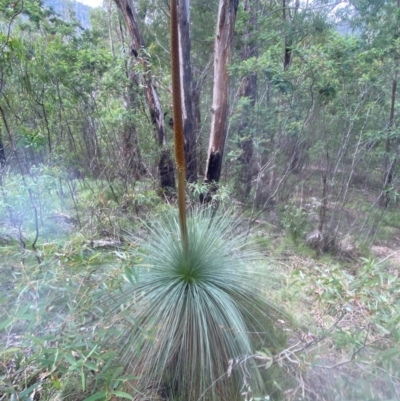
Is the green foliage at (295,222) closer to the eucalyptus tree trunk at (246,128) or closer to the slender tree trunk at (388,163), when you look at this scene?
the eucalyptus tree trunk at (246,128)

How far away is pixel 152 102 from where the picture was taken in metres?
4.07

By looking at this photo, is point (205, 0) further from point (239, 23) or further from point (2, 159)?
point (2, 159)

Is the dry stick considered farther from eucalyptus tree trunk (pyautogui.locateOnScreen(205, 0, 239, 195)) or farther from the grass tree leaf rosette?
eucalyptus tree trunk (pyautogui.locateOnScreen(205, 0, 239, 195))

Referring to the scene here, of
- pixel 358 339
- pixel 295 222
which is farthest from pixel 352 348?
pixel 295 222

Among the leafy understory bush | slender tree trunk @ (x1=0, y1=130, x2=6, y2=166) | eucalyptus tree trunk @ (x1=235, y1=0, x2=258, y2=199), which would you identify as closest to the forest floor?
the leafy understory bush

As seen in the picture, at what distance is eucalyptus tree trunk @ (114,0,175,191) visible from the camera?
3.84 m

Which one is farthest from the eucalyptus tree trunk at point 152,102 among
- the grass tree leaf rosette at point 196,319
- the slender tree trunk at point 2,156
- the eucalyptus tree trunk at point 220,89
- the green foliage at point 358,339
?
the green foliage at point 358,339

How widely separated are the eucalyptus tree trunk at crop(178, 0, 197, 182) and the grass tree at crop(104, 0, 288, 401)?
242 centimetres

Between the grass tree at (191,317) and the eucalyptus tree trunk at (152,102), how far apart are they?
2276 mm

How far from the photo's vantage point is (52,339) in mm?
1047

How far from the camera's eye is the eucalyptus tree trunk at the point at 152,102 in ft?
12.6

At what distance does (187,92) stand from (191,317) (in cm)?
321

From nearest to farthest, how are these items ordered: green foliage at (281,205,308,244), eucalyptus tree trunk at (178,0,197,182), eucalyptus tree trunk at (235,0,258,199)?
eucalyptus tree trunk at (178,0,197,182)
green foliage at (281,205,308,244)
eucalyptus tree trunk at (235,0,258,199)

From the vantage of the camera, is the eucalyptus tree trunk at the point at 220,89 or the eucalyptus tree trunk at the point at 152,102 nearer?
the eucalyptus tree trunk at the point at 220,89
